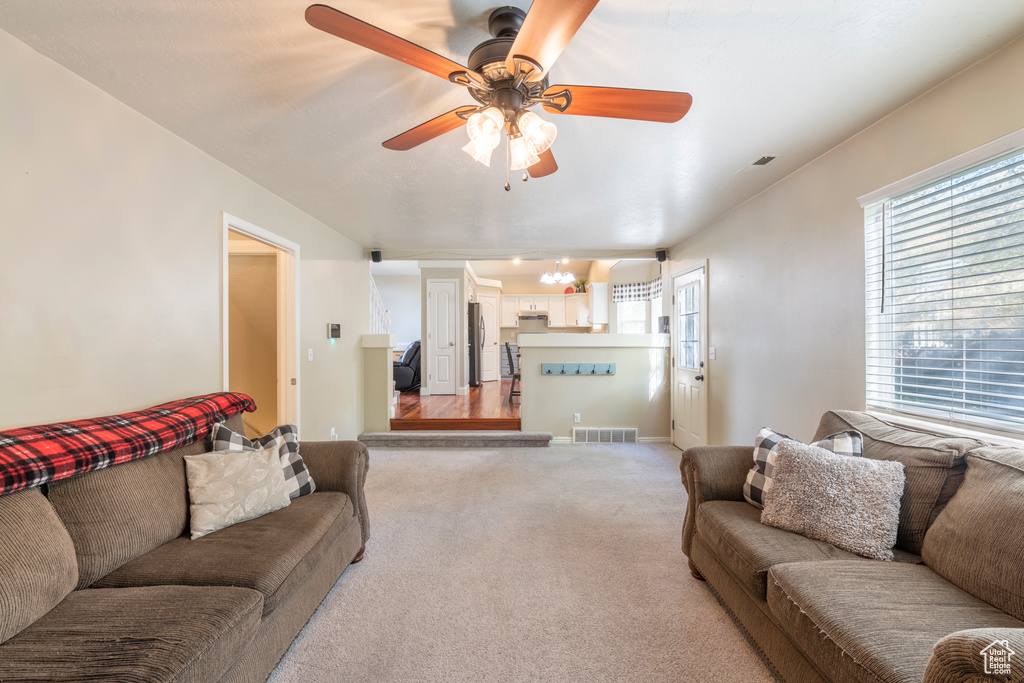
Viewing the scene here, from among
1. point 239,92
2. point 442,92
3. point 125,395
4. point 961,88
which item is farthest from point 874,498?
point 125,395

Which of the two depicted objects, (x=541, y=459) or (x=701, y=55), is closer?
(x=701, y=55)

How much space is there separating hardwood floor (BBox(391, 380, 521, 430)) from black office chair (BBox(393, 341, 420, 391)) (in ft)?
0.58

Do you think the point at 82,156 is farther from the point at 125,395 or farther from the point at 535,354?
the point at 535,354

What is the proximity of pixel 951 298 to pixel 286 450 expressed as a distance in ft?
10.5

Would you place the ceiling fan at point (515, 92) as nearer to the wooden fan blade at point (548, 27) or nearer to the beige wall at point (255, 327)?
the wooden fan blade at point (548, 27)

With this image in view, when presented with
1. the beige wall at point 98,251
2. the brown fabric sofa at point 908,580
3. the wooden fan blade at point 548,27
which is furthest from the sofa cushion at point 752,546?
the beige wall at point 98,251

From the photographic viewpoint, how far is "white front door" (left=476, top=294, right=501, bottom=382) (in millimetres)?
8906

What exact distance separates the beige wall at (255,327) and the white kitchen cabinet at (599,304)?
577 cm

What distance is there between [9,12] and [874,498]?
3.51 m

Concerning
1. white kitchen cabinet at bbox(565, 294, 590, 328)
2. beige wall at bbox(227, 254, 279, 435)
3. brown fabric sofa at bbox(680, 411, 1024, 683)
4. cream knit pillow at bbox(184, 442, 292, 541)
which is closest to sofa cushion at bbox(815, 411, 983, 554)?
brown fabric sofa at bbox(680, 411, 1024, 683)

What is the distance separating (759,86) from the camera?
5.83 feet

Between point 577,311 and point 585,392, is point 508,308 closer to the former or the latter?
point 577,311

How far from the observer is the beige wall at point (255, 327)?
4.01m

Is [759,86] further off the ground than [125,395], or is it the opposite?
[759,86]
